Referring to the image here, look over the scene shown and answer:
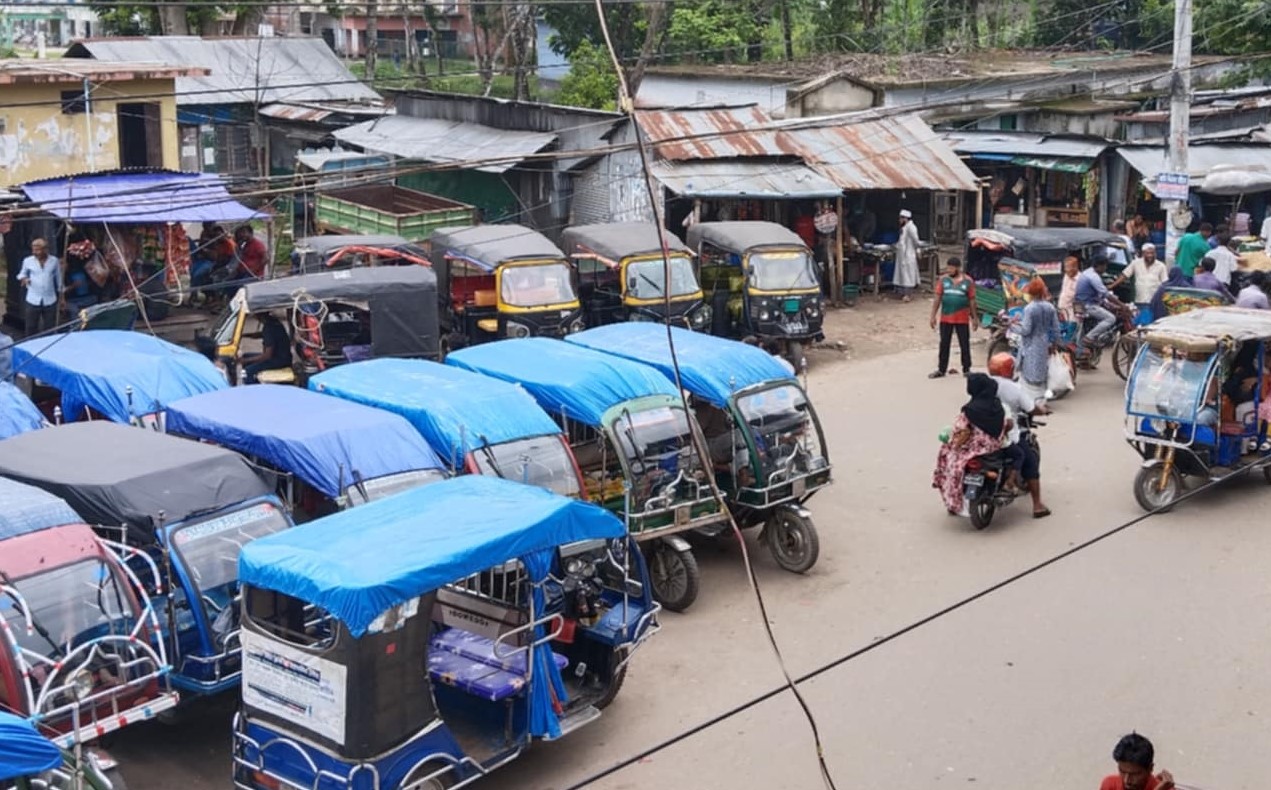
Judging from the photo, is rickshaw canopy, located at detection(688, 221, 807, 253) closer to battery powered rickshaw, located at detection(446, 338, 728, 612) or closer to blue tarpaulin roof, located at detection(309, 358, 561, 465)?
battery powered rickshaw, located at detection(446, 338, 728, 612)

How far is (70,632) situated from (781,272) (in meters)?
12.7

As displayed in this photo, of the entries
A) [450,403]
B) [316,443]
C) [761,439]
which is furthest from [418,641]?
[761,439]

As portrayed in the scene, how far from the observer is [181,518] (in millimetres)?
10008

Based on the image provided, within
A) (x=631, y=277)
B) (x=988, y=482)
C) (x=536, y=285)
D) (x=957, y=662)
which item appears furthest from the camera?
(x=631, y=277)

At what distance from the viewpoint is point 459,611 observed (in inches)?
401

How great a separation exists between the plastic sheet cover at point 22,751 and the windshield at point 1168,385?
33.1 ft

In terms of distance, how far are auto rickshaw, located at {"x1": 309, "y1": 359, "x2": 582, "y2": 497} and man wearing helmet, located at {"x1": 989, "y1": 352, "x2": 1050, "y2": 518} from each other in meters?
4.00

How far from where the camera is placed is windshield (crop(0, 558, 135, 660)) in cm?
892

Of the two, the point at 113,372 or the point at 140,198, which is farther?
the point at 140,198

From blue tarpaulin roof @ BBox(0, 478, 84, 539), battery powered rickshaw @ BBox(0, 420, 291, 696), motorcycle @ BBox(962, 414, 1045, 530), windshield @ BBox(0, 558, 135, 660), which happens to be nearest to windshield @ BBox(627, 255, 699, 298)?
motorcycle @ BBox(962, 414, 1045, 530)

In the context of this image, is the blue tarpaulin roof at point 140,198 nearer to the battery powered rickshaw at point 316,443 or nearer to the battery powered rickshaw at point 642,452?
the battery powered rickshaw at point 316,443

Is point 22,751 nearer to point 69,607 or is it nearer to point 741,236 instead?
point 69,607

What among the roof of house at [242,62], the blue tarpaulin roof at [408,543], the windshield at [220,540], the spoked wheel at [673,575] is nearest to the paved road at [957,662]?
the spoked wheel at [673,575]

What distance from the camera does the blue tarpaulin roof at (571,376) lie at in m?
12.5
